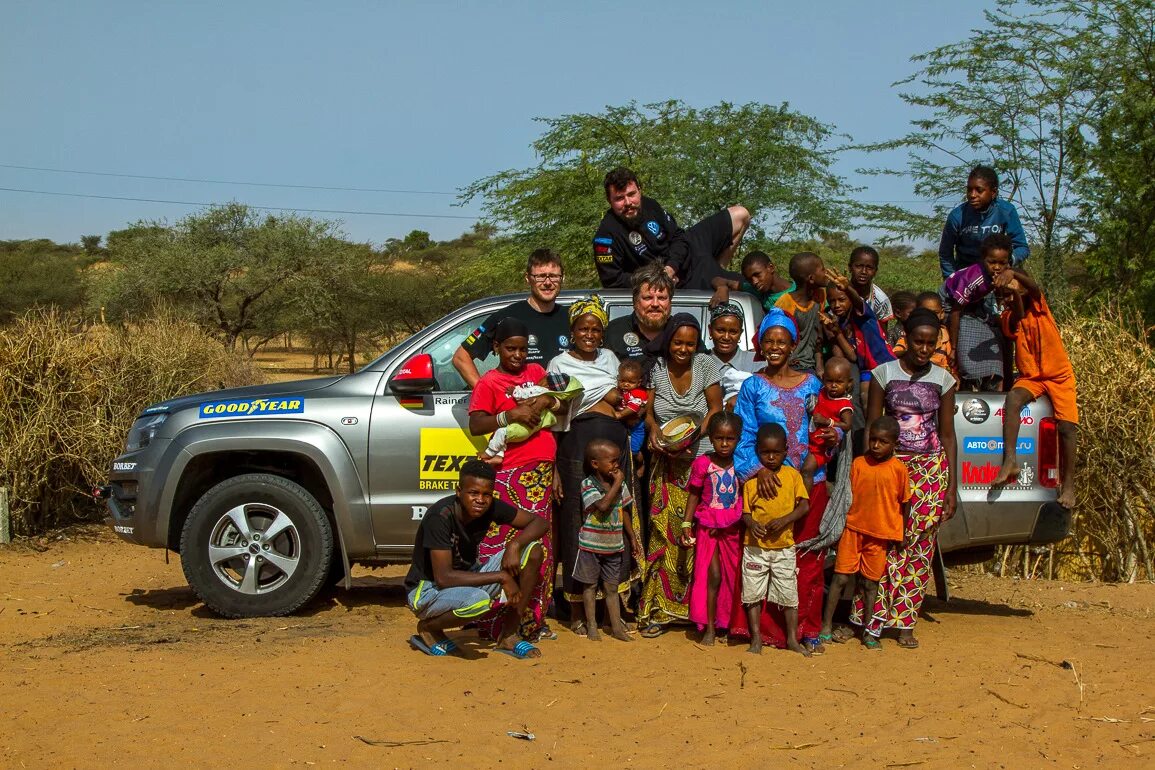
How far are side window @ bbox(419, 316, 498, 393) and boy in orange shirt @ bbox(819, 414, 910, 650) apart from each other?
206cm

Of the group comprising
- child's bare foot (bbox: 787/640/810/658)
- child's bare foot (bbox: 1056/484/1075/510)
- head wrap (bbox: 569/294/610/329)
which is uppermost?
head wrap (bbox: 569/294/610/329)

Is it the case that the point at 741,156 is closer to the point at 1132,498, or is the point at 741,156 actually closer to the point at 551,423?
the point at 1132,498

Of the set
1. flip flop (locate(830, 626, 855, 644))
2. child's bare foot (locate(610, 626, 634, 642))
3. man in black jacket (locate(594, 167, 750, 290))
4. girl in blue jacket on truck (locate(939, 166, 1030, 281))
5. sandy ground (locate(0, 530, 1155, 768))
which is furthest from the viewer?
girl in blue jacket on truck (locate(939, 166, 1030, 281))

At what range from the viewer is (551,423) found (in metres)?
5.71

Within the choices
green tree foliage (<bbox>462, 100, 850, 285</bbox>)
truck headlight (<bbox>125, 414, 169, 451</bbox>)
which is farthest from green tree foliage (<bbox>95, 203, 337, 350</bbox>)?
truck headlight (<bbox>125, 414, 169, 451</bbox>)

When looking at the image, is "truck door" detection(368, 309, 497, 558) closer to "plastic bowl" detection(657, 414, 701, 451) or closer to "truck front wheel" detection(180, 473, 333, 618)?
"truck front wheel" detection(180, 473, 333, 618)

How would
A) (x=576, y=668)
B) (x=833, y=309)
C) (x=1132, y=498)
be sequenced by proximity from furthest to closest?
(x=1132, y=498), (x=833, y=309), (x=576, y=668)

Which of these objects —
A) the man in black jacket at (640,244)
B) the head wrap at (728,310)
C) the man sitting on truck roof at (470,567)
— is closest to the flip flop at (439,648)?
the man sitting on truck roof at (470,567)

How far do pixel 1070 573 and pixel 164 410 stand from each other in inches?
269

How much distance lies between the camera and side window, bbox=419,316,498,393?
6195 mm

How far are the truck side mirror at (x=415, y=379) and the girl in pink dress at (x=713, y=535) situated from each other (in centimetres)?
146

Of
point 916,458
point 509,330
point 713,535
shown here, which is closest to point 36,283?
point 509,330

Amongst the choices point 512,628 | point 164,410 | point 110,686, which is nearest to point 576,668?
point 512,628

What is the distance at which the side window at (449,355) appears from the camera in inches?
244
